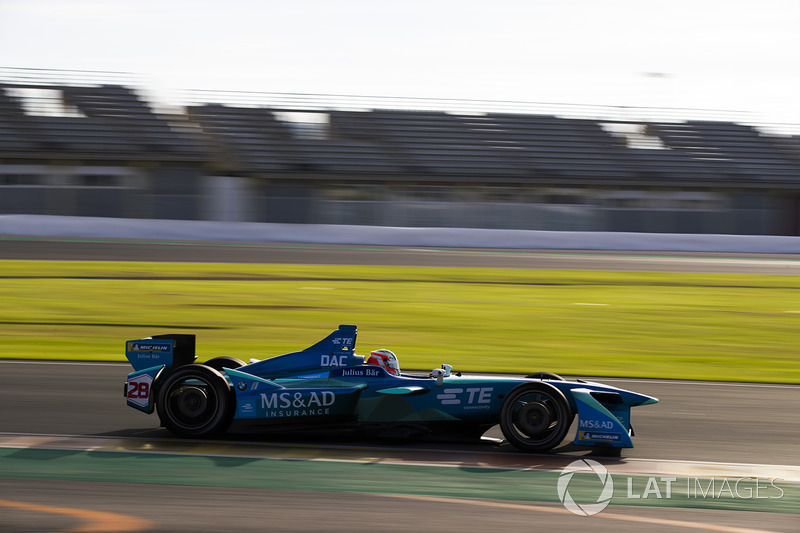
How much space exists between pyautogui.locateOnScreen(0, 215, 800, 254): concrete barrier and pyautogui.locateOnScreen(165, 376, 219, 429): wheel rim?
17033 mm

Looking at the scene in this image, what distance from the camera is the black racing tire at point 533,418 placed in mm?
5191

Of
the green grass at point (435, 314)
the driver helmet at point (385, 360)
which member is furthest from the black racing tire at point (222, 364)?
the green grass at point (435, 314)

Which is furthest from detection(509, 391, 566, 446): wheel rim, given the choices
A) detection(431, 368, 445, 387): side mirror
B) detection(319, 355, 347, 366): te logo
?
detection(319, 355, 347, 366): te logo

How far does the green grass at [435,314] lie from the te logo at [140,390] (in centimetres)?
357

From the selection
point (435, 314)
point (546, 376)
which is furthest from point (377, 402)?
point (435, 314)

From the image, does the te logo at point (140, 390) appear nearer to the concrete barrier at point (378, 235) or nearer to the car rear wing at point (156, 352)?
the car rear wing at point (156, 352)

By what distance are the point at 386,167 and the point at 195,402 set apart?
2250 centimetres

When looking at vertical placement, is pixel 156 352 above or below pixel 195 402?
above

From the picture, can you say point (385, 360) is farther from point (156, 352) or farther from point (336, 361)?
point (156, 352)

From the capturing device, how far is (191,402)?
5.52 meters

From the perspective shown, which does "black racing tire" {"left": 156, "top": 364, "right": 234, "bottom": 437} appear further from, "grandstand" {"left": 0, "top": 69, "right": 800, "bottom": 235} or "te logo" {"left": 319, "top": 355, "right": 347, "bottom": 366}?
"grandstand" {"left": 0, "top": 69, "right": 800, "bottom": 235}

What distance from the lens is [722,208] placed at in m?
27.0

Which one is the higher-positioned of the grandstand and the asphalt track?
the grandstand

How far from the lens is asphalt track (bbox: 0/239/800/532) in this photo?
161 inches
